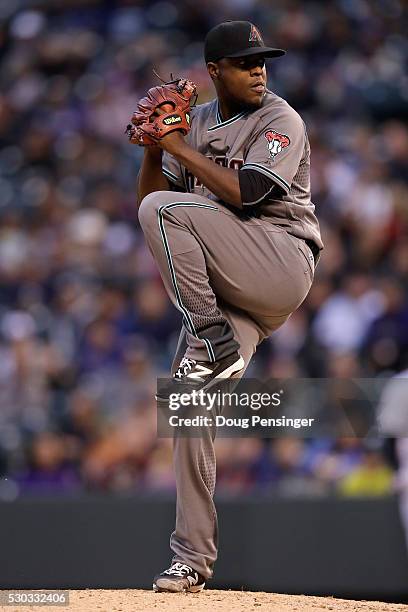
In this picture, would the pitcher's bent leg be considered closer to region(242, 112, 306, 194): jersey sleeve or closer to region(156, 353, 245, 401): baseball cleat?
region(156, 353, 245, 401): baseball cleat

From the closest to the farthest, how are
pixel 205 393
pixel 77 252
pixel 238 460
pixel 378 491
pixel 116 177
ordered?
pixel 205 393
pixel 378 491
pixel 238 460
pixel 77 252
pixel 116 177

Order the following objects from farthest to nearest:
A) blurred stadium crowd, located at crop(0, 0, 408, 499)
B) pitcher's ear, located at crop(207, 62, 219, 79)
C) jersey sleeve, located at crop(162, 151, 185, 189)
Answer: blurred stadium crowd, located at crop(0, 0, 408, 499)
jersey sleeve, located at crop(162, 151, 185, 189)
pitcher's ear, located at crop(207, 62, 219, 79)

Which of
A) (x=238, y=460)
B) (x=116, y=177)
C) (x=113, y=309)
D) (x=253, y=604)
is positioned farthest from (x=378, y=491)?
(x=116, y=177)

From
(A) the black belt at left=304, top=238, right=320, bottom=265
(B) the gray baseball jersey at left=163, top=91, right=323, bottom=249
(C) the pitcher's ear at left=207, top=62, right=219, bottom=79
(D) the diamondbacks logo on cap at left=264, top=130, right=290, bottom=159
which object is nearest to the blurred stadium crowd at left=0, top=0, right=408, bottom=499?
(A) the black belt at left=304, top=238, right=320, bottom=265

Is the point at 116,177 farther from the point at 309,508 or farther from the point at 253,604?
the point at 253,604

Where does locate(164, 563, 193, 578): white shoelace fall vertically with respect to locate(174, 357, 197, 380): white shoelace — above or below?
below

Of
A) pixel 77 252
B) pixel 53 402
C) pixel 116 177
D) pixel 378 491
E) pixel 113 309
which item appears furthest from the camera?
pixel 116 177

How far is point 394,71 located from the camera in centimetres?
773

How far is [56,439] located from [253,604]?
2.44 meters

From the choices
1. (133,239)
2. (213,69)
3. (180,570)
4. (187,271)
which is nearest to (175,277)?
(187,271)

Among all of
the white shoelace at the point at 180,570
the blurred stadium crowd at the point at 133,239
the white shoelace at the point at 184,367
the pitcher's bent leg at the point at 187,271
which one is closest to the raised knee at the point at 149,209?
the pitcher's bent leg at the point at 187,271

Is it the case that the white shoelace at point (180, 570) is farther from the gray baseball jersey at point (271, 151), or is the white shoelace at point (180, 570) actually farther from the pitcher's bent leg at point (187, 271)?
the gray baseball jersey at point (271, 151)

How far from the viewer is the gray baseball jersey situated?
3.41 meters

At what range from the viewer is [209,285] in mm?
3467
